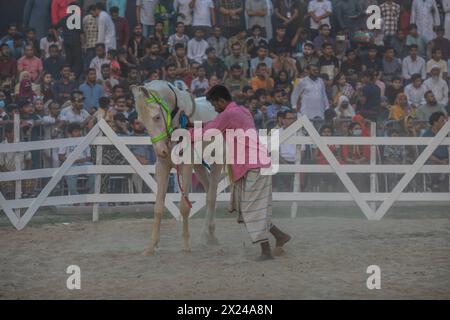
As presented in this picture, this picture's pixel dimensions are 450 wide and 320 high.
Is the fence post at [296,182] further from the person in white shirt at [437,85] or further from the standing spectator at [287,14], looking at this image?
the standing spectator at [287,14]

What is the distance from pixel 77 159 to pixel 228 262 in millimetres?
5142

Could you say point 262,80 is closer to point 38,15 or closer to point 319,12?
point 319,12

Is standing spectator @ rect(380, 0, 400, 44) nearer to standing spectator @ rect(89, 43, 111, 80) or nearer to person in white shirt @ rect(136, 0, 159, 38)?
person in white shirt @ rect(136, 0, 159, 38)

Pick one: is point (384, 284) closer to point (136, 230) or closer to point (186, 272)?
point (186, 272)

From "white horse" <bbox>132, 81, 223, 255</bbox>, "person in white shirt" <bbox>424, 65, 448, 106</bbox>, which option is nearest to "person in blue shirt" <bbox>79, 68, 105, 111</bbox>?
"white horse" <bbox>132, 81, 223, 255</bbox>

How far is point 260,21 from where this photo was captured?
18766 mm

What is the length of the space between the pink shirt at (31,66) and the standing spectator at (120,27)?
173cm

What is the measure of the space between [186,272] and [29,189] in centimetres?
586


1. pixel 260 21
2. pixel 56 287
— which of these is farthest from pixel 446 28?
pixel 56 287

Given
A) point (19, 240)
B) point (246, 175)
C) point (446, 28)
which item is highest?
point (446, 28)

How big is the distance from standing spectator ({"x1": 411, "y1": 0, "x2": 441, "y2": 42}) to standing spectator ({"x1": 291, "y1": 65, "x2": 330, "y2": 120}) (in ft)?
9.92

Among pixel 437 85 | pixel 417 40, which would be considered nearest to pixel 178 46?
pixel 417 40

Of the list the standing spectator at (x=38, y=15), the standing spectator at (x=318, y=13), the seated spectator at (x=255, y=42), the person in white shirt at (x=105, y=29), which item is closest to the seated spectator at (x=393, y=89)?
the standing spectator at (x=318, y=13)

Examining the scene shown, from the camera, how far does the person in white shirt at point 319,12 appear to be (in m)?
18.8
